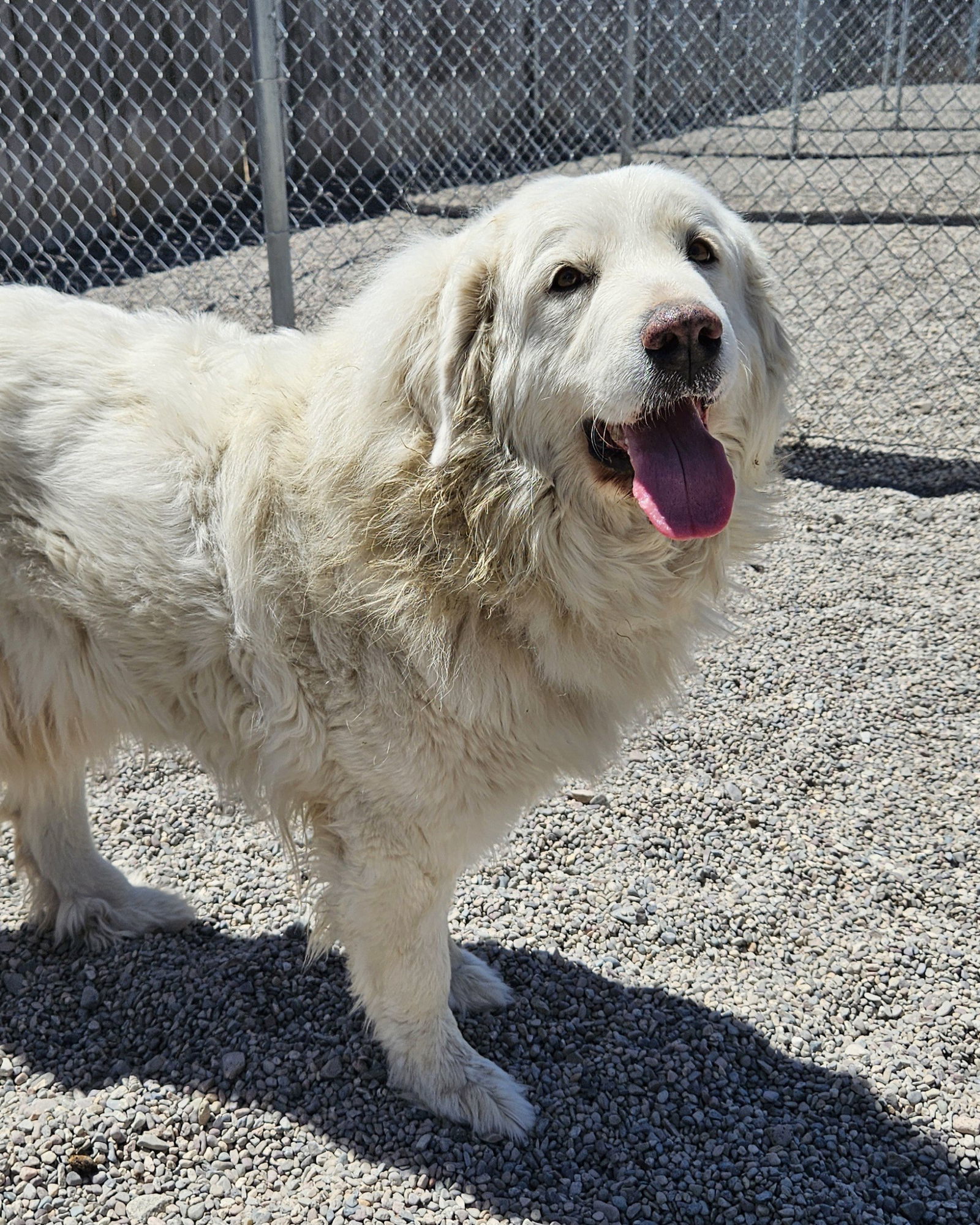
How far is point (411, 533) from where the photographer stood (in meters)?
1.95

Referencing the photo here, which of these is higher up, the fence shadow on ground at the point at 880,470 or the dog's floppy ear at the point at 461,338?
the dog's floppy ear at the point at 461,338

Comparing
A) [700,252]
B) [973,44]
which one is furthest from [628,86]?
[973,44]

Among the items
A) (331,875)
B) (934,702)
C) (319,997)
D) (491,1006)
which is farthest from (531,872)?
(934,702)

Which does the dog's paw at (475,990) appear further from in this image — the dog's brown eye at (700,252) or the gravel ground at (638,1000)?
the dog's brown eye at (700,252)

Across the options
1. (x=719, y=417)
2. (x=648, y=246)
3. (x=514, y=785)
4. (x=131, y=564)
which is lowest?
(x=514, y=785)


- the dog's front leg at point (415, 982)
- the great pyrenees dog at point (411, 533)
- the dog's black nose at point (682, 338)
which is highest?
the dog's black nose at point (682, 338)

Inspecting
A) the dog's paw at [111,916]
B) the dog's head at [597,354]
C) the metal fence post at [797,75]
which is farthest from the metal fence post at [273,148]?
the metal fence post at [797,75]

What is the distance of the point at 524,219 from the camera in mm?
1931

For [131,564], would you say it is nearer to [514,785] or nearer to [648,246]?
[514,785]

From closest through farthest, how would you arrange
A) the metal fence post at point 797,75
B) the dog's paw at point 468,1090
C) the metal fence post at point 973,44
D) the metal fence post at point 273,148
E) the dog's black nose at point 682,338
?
the dog's black nose at point 682,338 < the dog's paw at point 468,1090 < the metal fence post at point 273,148 < the metal fence post at point 797,75 < the metal fence post at point 973,44

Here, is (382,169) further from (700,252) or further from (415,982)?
(415,982)

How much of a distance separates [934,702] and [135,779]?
257 centimetres

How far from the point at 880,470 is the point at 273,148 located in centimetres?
312

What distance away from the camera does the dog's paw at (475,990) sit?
2.47 metres
